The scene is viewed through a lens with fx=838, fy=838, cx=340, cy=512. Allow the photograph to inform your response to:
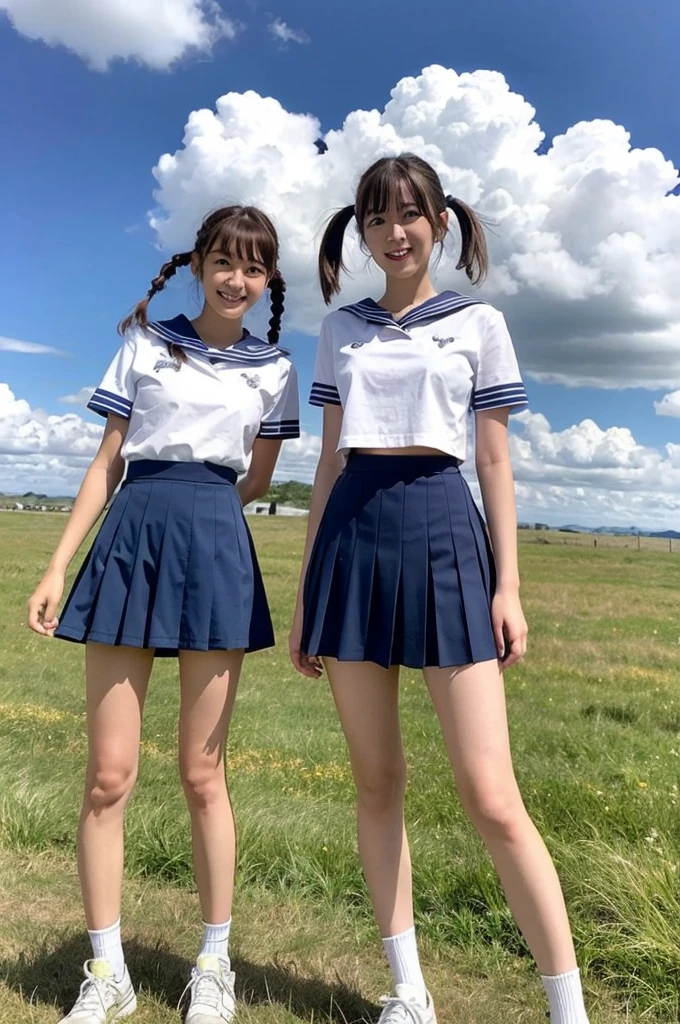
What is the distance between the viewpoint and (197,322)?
3.60 meters

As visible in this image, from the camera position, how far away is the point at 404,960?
3139 mm

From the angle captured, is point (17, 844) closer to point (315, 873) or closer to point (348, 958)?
point (315, 873)

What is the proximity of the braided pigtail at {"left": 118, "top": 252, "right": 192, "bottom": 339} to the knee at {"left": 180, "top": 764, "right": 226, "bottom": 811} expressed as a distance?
1.82 metres

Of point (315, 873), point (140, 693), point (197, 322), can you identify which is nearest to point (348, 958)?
point (315, 873)

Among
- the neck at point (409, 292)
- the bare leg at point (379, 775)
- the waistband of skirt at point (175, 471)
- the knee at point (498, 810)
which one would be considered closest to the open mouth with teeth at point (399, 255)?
the neck at point (409, 292)

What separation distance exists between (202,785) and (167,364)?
168 centimetres

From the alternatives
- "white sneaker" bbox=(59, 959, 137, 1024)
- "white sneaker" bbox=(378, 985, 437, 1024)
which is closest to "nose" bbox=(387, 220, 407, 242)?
"white sneaker" bbox=(378, 985, 437, 1024)

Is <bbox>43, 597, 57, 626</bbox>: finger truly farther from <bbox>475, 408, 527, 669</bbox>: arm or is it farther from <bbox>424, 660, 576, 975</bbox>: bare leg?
<bbox>475, 408, 527, 669</bbox>: arm

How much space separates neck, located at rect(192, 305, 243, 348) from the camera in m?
3.56

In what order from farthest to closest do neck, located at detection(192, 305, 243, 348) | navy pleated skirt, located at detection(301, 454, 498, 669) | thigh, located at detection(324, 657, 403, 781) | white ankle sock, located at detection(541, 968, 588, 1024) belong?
neck, located at detection(192, 305, 243, 348), thigh, located at detection(324, 657, 403, 781), navy pleated skirt, located at detection(301, 454, 498, 669), white ankle sock, located at detection(541, 968, 588, 1024)

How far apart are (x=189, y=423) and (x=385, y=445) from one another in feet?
2.71

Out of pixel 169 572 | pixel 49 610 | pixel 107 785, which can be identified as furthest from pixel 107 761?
pixel 169 572

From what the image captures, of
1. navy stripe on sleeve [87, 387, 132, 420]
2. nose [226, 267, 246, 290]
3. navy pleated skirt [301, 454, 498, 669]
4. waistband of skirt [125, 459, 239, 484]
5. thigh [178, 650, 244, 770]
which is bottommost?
thigh [178, 650, 244, 770]

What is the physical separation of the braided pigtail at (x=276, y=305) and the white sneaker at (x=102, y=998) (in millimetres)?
2686
